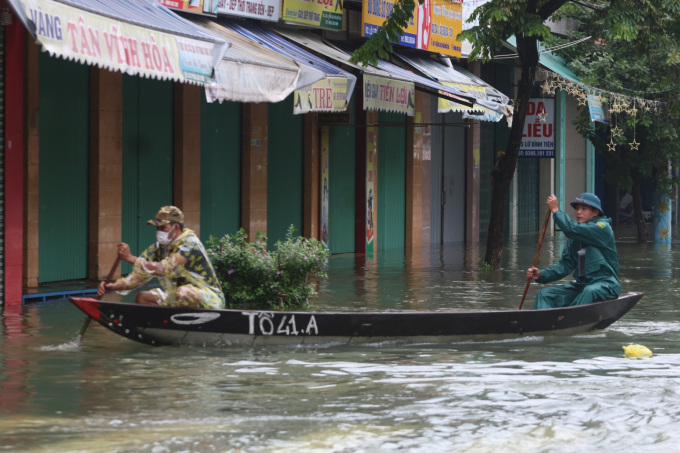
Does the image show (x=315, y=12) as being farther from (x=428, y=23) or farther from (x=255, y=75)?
(x=255, y=75)

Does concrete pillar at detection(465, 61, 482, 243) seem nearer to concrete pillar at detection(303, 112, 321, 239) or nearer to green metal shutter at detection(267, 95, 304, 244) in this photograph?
concrete pillar at detection(303, 112, 321, 239)

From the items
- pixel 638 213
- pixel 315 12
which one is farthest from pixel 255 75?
pixel 638 213

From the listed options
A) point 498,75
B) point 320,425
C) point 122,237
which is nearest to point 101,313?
point 320,425

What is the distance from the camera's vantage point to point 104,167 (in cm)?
1372

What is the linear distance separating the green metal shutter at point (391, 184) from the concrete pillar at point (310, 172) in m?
2.65

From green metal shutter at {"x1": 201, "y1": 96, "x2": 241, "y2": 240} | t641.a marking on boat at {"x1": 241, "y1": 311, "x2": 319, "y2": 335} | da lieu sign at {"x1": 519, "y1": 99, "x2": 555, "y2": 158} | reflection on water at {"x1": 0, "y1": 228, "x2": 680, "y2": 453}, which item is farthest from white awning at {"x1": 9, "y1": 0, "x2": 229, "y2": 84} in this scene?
da lieu sign at {"x1": 519, "y1": 99, "x2": 555, "y2": 158}

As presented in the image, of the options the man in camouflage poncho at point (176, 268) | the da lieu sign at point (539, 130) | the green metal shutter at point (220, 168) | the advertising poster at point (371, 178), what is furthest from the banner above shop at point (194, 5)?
the da lieu sign at point (539, 130)

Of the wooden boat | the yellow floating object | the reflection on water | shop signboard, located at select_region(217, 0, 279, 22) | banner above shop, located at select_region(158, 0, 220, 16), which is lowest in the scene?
the reflection on water

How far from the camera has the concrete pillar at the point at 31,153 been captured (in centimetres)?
1252

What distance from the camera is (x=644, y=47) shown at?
55.7 ft

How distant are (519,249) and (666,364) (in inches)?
538

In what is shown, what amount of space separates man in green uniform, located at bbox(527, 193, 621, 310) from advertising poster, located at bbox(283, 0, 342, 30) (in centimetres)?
760

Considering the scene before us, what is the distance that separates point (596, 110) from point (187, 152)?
11.8 m

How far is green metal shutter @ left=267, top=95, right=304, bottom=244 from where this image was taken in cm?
1756
